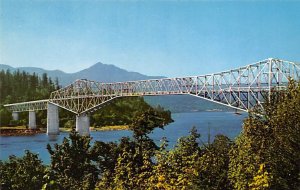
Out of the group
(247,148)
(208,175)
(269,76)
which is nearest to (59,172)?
(208,175)

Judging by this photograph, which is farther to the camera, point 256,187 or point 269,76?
point 269,76

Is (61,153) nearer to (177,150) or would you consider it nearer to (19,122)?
(177,150)

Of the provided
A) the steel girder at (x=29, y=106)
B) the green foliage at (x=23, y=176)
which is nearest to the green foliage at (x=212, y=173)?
the green foliage at (x=23, y=176)

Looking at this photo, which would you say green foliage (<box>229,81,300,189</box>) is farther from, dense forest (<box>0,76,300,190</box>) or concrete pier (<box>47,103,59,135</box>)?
concrete pier (<box>47,103,59,135</box>)

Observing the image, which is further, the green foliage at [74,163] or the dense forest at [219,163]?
the green foliage at [74,163]

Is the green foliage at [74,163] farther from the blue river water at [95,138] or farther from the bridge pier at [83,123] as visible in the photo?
the bridge pier at [83,123]

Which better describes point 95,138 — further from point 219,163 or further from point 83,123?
point 219,163

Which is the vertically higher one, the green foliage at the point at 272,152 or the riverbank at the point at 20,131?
the green foliage at the point at 272,152
